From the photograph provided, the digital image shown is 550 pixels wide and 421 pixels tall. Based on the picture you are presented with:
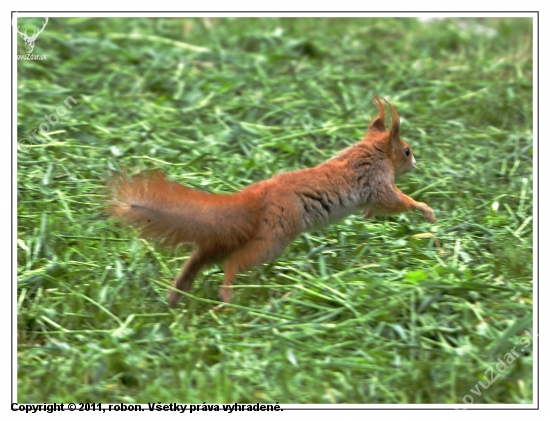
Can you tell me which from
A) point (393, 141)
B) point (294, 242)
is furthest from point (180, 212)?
point (393, 141)

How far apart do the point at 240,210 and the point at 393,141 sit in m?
1.38

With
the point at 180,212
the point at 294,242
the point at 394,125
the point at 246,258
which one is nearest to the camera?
the point at 180,212

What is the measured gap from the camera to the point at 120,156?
6.38m

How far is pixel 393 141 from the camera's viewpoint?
5582mm

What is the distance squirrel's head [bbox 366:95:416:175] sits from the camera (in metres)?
5.54

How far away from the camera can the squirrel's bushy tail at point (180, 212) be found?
14.6 ft

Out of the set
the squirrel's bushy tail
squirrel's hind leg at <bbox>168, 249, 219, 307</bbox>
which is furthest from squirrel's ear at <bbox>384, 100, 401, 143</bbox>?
squirrel's hind leg at <bbox>168, 249, 219, 307</bbox>

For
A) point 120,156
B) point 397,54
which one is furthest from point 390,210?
point 397,54

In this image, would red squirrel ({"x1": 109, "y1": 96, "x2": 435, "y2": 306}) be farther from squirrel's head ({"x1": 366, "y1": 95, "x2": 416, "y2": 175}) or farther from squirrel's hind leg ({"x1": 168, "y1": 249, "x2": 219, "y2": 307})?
squirrel's head ({"x1": 366, "y1": 95, "x2": 416, "y2": 175})

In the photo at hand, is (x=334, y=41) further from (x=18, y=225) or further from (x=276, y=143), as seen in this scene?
(x=18, y=225)

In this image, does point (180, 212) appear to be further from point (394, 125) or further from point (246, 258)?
point (394, 125)

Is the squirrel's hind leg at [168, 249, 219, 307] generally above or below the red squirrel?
A: below

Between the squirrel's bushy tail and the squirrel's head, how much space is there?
1.21 metres
